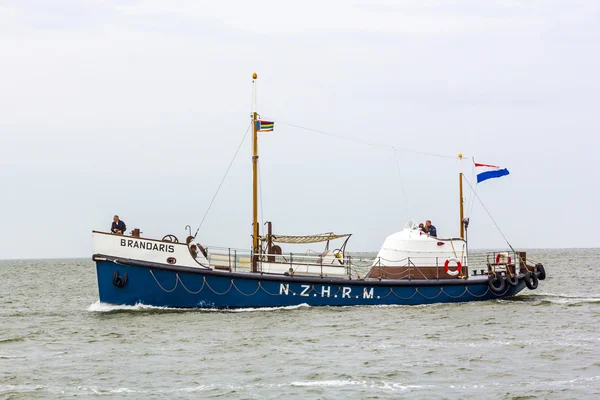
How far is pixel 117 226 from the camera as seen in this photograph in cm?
2816

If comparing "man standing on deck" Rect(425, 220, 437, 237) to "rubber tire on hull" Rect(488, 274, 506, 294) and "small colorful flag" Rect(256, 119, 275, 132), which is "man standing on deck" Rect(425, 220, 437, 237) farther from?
"small colorful flag" Rect(256, 119, 275, 132)

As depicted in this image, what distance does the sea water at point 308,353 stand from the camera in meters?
16.7

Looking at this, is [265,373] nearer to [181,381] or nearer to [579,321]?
[181,381]

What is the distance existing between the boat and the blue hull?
0.03m

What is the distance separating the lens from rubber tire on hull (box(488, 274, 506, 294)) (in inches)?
1189

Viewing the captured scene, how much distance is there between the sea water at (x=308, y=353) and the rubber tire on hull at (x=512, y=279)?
2.82 ft

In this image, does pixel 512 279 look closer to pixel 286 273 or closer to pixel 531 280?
pixel 531 280

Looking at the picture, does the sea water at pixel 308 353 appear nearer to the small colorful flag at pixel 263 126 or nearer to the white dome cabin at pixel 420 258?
the white dome cabin at pixel 420 258

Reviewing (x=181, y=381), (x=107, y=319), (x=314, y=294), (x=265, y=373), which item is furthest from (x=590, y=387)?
(x=107, y=319)

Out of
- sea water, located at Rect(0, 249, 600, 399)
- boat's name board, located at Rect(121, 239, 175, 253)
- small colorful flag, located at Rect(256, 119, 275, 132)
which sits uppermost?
small colorful flag, located at Rect(256, 119, 275, 132)

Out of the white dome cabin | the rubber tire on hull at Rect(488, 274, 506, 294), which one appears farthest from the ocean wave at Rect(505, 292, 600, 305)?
the white dome cabin

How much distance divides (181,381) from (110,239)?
1076 centimetres

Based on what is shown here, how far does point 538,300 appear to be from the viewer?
32.6m

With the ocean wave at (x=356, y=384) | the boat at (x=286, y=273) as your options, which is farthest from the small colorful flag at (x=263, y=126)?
the ocean wave at (x=356, y=384)
